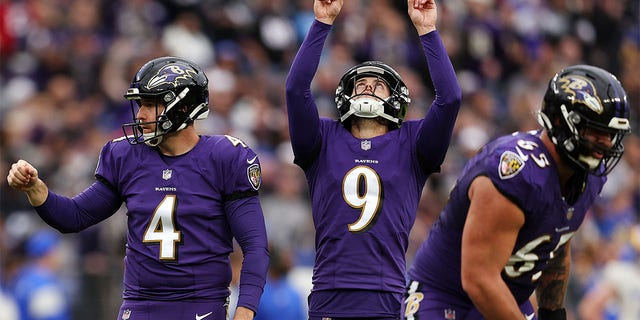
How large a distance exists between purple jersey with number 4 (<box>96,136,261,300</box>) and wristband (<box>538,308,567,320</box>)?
1703 mm

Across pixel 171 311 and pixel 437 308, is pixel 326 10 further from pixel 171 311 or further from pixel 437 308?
pixel 171 311

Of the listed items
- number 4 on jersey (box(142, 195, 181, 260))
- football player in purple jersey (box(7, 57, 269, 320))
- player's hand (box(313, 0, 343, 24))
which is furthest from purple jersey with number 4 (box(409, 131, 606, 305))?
number 4 on jersey (box(142, 195, 181, 260))

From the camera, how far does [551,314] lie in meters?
6.60

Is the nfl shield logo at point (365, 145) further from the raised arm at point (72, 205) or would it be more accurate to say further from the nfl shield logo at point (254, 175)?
the raised arm at point (72, 205)

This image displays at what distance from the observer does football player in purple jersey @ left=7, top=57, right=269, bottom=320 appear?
6227mm

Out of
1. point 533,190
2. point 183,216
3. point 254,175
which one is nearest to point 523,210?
point 533,190

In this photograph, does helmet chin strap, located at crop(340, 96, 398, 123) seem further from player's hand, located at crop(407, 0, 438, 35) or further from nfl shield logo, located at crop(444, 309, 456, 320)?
nfl shield logo, located at crop(444, 309, 456, 320)

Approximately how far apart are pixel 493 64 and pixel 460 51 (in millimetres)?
673

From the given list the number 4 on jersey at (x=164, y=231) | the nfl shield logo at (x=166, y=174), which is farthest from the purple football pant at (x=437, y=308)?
the nfl shield logo at (x=166, y=174)

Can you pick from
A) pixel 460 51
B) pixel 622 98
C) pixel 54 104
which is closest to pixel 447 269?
pixel 622 98

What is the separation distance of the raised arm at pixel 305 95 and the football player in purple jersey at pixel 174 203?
273mm

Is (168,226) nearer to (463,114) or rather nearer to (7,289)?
(7,289)

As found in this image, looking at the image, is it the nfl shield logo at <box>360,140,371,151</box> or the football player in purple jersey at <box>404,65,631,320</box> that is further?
the nfl shield logo at <box>360,140,371,151</box>

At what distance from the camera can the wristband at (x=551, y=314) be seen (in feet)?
21.6
